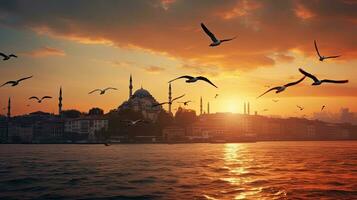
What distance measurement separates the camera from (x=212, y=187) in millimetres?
22781

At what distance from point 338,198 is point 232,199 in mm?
4504

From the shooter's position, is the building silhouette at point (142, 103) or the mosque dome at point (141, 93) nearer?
the building silhouette at point (142, 103)

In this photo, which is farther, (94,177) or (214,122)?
(214,122)

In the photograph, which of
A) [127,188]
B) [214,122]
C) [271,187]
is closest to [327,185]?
[271,187]

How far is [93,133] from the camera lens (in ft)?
567

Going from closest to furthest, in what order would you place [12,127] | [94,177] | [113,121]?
[94,177], [113,121], [12,127]

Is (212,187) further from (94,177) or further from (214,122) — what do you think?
(214,122)

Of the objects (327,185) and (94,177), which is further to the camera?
(94,177)

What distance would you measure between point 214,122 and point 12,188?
151712 mm

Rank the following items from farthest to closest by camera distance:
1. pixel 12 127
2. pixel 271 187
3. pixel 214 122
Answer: pixel 12 127, pixel 214 122, pixel 271 187

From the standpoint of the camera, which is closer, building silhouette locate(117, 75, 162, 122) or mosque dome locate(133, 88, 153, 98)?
building silhouette locate(117, 75, 162, 122)

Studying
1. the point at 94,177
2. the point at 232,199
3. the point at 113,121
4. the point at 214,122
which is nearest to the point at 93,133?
the point at 113,121

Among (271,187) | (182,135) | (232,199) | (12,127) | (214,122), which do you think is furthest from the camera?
(12,127)

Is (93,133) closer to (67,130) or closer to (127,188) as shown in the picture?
(67,130)
